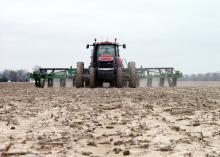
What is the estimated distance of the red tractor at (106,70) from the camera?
82.1 ft

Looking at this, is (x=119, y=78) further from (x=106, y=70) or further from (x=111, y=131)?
(x=111, y=131)

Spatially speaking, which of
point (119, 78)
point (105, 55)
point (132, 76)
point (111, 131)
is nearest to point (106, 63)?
point (105, 55)

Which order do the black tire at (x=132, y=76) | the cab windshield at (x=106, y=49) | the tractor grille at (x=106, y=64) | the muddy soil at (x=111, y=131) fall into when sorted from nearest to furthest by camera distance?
1. the muddy soil at (x=111, y=131)
2. the tractor grille at (x=106, y=64)
3. the black tire at (x=132, y=76)
4. the cab windshield at (x=106, y=49)

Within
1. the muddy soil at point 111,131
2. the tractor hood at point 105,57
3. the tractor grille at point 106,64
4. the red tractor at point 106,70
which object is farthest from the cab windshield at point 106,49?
the muddy soil at point 111,131

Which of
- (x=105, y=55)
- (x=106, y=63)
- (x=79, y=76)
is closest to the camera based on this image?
(x=106, y=63)

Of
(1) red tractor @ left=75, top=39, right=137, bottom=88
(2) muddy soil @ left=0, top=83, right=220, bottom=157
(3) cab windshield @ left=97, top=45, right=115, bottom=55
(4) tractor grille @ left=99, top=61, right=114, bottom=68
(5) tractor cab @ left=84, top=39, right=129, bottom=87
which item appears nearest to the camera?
(2) muddy soil @ left=0, top=83, right=220, bottom=157

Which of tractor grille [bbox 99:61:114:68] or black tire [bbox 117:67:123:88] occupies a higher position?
tractor grille [bbox 99:61:114:68]

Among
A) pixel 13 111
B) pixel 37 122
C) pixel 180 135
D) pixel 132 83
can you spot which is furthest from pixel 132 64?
pixel 180 135

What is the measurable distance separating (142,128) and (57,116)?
2.49 meters

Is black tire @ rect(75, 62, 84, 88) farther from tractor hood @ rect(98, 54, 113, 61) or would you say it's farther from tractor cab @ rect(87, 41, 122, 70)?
tractor hood @ rect(98, 54, 113, 61)

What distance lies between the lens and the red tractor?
82.1 feet

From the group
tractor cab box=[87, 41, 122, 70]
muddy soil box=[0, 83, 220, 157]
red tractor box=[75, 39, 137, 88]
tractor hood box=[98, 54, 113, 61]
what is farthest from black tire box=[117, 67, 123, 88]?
muddy soil box=[0, 83, 220, 157]

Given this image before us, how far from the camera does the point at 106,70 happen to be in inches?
993

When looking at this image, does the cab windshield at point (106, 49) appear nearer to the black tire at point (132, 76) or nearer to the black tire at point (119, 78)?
the black tire at point (132, 76)
